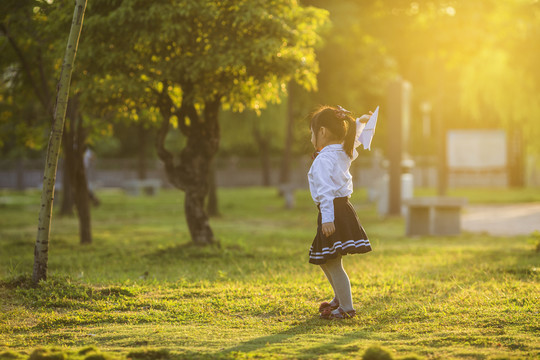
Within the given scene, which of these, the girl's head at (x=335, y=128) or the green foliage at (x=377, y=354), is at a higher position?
the girl's head at (x=335, y=128)

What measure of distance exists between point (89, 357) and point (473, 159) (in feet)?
108

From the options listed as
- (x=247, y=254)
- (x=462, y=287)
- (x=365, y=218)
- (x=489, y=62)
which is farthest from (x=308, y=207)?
(x=462, y=287)

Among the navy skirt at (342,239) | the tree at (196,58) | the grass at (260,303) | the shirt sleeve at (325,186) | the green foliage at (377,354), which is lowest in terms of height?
the grass at (260,303)

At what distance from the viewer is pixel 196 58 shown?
945cm

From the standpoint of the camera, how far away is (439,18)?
78.2 feet

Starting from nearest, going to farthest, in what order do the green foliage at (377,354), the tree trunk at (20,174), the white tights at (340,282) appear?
the green foliage at (377,354) < the white tights at (340,282) < the tree trunk at (20,174)

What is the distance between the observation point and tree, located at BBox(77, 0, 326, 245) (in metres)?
9.10

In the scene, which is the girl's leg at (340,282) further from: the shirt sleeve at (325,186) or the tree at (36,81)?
the tree at (36,81)

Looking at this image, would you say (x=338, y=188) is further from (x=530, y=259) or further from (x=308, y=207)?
(x=308, y=207)

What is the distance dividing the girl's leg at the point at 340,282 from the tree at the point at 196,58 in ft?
13.2

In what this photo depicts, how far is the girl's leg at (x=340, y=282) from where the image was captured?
569 cm

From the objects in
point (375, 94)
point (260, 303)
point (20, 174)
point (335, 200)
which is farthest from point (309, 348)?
point (20, 174)

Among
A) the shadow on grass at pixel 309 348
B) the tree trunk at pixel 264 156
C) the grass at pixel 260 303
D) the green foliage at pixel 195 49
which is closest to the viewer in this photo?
the shadow on grass at pixel 309 348

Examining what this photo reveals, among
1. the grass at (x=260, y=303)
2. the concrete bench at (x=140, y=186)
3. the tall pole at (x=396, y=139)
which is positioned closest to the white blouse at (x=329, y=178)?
the grass at (x=260, y=303)
